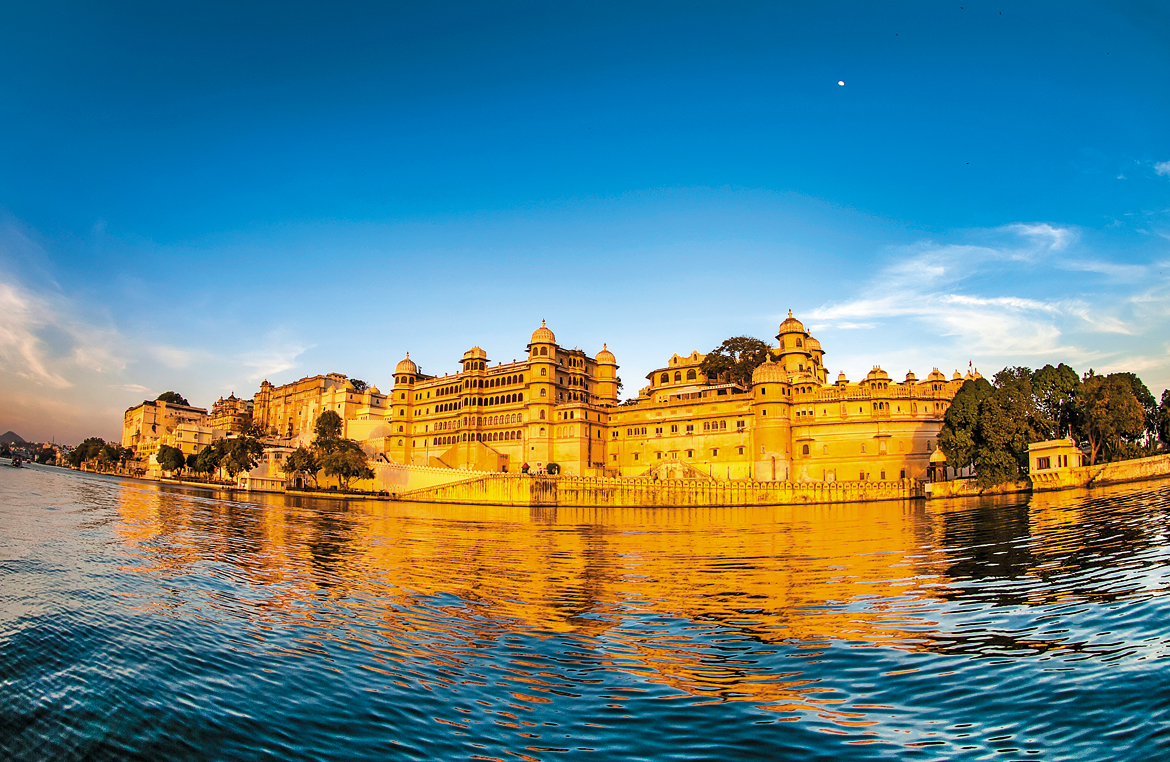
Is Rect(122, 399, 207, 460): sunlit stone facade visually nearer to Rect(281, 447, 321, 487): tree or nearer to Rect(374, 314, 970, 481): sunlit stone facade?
Rect(281, 447, 321, 487): tree

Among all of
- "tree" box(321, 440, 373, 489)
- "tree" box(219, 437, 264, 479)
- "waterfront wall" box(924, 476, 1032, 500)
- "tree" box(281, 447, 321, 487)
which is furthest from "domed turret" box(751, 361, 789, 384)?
"tree" box(219, 437, 264, 479)

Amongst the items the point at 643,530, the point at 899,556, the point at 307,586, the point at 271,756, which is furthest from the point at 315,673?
the point at 643,530

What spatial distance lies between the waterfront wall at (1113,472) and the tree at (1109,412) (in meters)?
2.67

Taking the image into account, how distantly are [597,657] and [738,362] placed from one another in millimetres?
78126

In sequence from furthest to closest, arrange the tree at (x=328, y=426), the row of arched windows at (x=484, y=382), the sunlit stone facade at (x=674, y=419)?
the tree at (x=328, y=426), the row of arched windows at (x=484, y=382), the sunlit stone facade at (x=674, y=419)

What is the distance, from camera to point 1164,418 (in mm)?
60656

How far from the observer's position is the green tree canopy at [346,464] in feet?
245

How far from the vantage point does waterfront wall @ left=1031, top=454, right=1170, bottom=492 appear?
166ft

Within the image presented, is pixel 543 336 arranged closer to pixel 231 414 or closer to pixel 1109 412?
pixel 1109 412

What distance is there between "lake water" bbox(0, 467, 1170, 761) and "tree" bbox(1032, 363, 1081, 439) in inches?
1715

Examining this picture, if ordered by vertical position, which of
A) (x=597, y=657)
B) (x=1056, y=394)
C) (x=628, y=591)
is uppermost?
(x=1056, y=394)

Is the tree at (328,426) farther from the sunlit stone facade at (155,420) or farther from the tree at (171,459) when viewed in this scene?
the sunlit stone facade at (155,420)

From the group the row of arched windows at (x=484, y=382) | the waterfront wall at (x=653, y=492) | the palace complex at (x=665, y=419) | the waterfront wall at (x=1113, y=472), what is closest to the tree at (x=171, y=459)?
the palace complex at (x=665, y=419)

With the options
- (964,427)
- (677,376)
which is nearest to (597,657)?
(964,427)
